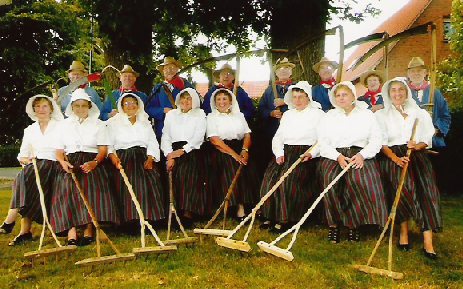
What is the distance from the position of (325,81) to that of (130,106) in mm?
2568

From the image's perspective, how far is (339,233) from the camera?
584 centimetres

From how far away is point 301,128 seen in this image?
6086mm

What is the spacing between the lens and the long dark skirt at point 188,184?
6457mm

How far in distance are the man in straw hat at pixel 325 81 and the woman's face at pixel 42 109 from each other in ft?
11.0

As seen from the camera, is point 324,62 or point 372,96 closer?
point 372,96

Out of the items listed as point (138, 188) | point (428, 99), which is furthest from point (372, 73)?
point (138, 188)

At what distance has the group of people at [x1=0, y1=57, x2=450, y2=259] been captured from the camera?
5.58 metres

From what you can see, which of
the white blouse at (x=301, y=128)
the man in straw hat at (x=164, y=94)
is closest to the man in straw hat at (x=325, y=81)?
the white blouse at (x=301, y=128)

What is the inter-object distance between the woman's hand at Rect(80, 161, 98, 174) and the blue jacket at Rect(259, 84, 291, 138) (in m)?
2.43

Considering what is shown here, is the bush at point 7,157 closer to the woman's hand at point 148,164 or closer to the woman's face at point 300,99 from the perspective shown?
the woman's hand at point 148,164

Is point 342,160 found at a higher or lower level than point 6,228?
higher

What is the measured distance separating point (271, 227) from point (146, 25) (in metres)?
4.13

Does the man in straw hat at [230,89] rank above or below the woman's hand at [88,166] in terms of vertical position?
above

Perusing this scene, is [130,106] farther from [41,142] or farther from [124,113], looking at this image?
[41,142]
